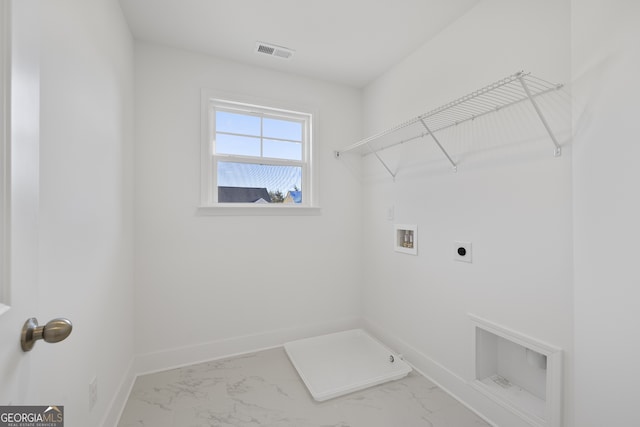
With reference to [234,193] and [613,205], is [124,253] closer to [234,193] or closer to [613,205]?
[234,193]

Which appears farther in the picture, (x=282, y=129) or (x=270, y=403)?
(x=282, y=129)

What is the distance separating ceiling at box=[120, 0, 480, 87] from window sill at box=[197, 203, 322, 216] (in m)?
1.23

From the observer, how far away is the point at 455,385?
5.94ft

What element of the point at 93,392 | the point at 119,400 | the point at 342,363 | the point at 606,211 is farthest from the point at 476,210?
the point at 119,400

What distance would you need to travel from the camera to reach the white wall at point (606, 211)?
1.04 m

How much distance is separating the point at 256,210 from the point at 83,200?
50.7 inches

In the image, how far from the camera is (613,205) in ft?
3.56

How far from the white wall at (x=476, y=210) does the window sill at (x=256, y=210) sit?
26.2 inches

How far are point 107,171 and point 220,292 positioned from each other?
123cm

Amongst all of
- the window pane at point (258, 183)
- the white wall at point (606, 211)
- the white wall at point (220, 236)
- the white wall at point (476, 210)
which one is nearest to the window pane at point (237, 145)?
the window pane at point (258, 183)

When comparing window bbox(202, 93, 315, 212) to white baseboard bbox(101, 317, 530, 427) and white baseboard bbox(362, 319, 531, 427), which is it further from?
white baseboard bbox(362, 319, 531, 427)

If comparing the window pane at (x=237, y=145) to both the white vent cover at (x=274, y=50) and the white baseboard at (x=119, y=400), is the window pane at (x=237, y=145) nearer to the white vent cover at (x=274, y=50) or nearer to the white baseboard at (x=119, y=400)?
the white vent cover at (x=274, y=50)

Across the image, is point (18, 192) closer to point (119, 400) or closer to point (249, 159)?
point (119, 400)

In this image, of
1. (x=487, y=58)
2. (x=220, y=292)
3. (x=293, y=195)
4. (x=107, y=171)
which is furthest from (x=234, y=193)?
(x=487, y=58)
